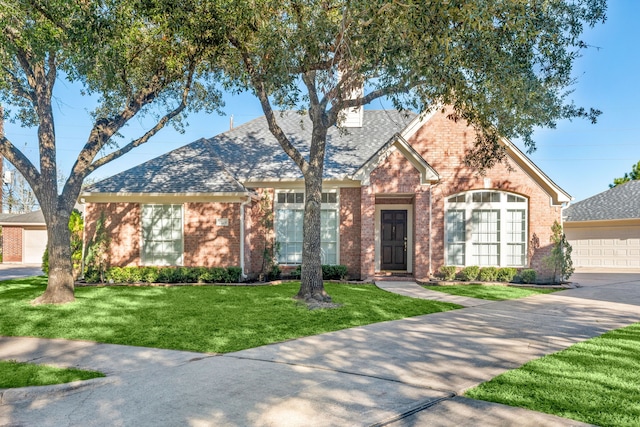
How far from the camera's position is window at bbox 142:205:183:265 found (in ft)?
50.6

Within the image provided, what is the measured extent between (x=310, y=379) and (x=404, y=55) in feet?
20.7

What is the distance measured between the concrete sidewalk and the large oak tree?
4103 mm

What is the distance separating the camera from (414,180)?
603 inches

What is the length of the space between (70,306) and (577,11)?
43.2ft

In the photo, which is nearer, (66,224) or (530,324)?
(530,324)

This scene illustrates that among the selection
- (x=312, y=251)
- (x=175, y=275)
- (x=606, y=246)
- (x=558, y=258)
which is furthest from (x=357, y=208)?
(x=606, y=246)

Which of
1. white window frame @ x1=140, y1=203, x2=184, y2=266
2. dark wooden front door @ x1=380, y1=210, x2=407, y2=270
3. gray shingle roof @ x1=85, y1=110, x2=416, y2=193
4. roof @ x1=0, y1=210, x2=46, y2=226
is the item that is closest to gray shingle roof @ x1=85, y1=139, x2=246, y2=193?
gray shingle roof @ x1=85, y1=110, x2=416, y2=193

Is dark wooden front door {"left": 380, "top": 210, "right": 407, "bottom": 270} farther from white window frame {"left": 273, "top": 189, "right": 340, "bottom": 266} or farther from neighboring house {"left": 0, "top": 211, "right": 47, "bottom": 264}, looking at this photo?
neighboring house {"left": 0, "top": 211, "right": 47, "bottom": 264}

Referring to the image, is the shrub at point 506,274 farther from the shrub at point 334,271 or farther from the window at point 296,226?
the window at point 296,226

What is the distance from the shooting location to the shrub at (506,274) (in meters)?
15.8

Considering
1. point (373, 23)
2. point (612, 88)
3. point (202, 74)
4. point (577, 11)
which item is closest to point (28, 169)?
point (202, 74)

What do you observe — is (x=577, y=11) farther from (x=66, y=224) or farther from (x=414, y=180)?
(x=66, y=224)

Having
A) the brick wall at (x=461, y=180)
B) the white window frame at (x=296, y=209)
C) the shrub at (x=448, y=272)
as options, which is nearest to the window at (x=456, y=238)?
the brick wall at (x=461, y=180)

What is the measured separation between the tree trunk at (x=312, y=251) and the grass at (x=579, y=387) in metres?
5.59
